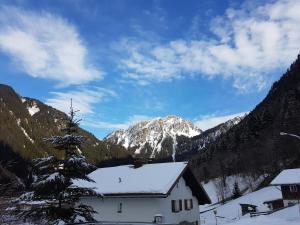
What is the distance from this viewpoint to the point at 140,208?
114 feet

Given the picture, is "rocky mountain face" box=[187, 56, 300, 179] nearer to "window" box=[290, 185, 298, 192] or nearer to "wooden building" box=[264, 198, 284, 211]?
"wooden building" box=[264, 198, 284, 211]

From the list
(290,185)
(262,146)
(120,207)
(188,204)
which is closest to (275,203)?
(290,185)

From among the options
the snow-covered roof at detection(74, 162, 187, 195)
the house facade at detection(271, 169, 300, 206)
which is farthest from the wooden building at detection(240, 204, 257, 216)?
the snow-covered roof at detection(74, 162, 187, 195)

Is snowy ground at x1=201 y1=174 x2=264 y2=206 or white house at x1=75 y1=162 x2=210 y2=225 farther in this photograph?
snowy ground at x1=201 y1=174 x2=264 y2=206

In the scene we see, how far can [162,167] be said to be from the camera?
39.8 metres

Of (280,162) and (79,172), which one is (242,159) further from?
(79,172)

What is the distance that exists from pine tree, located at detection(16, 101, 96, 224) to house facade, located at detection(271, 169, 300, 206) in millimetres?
44950

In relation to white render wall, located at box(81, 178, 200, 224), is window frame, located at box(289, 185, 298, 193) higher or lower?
higher

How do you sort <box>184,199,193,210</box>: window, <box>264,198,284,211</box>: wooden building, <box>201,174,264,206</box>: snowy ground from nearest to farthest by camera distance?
<box>184,199,193,210</box>: window < <box>264,198,284,211</box>: wooden building < <box>201,174,264,206</box>: snowy ground

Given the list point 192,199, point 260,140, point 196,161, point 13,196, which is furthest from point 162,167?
point 196,161

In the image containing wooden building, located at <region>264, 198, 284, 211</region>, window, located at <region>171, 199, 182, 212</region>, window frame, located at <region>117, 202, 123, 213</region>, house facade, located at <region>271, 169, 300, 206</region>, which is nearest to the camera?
window frame, located at <region>117, 202, 123, 213</region>

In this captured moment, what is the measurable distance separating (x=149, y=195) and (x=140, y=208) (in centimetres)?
166

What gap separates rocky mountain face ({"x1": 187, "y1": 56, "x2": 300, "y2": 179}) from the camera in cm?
11169

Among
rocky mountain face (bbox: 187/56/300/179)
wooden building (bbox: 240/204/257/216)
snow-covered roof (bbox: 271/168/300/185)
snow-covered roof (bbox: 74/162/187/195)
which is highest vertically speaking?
rocky mountain face (bbox: 187/56/300/179)
